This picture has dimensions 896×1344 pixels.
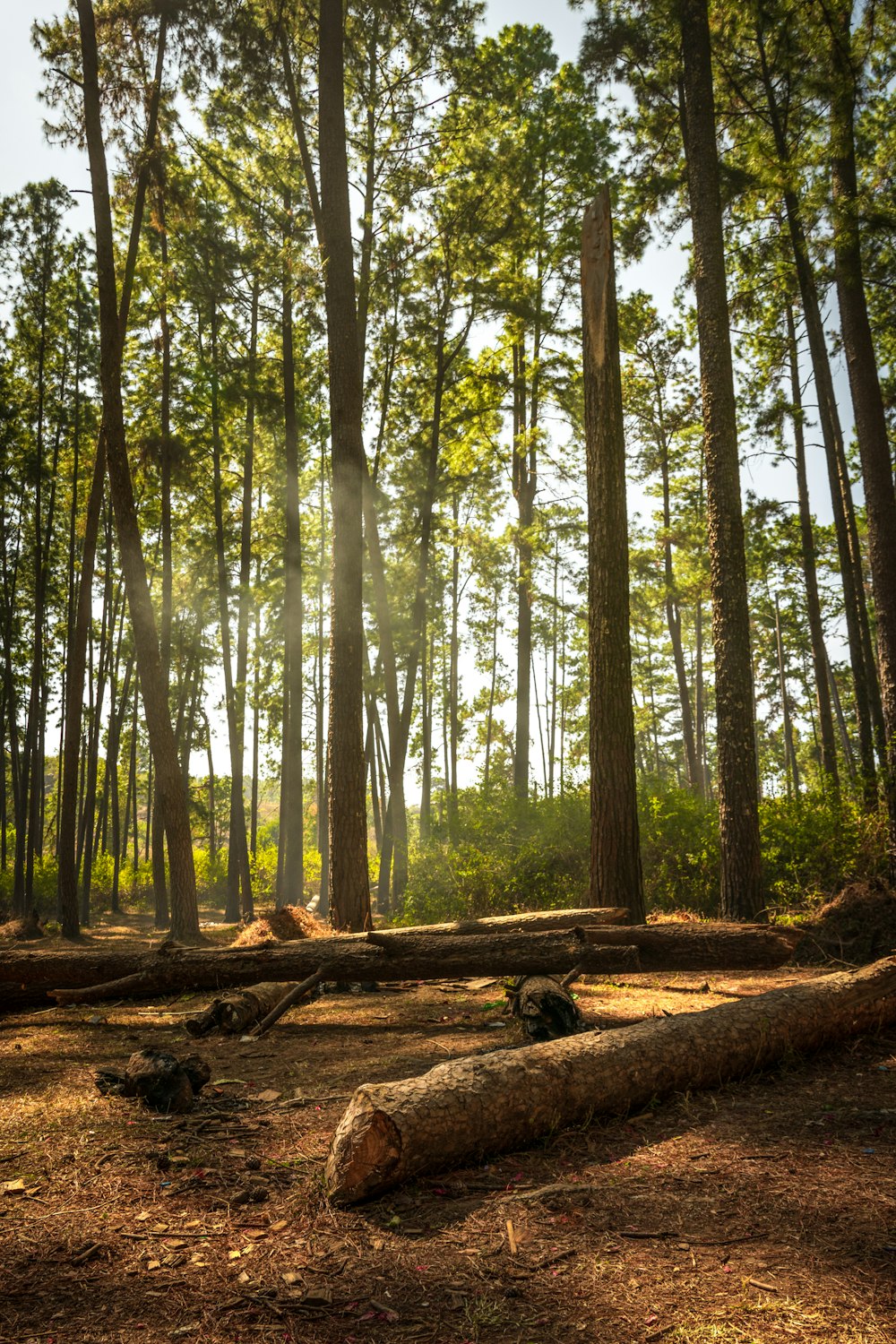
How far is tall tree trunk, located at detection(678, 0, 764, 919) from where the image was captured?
9516mm

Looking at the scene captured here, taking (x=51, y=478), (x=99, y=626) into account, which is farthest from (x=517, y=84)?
(x=99, y=626)

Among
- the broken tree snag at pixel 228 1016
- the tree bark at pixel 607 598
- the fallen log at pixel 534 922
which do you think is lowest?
the broken tree snag at pixel 228 1016

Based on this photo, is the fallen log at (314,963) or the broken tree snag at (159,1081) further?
the fallen log at (314,963)

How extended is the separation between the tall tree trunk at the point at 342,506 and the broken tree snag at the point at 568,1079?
19.7 feet

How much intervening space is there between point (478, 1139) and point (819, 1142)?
161cm

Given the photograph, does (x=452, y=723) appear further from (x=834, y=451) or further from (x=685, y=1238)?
(x=685, y=1238)

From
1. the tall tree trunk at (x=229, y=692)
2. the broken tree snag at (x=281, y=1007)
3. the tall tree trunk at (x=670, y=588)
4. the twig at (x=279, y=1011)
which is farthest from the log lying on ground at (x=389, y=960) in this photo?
the tall tree trunk at (x=670, y=588)

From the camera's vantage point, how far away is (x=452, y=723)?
27625 mm

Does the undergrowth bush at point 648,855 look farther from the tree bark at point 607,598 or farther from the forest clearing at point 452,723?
the tree bark at point 607,598

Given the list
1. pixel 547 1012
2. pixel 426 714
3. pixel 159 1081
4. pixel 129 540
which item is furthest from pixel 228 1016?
pixel 426 714

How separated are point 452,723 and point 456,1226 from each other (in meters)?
24.7

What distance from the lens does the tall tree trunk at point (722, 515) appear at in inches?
375

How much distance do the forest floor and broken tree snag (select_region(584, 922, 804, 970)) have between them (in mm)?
1825

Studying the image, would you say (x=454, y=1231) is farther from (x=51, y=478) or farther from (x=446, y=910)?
(x=51, y=478)
